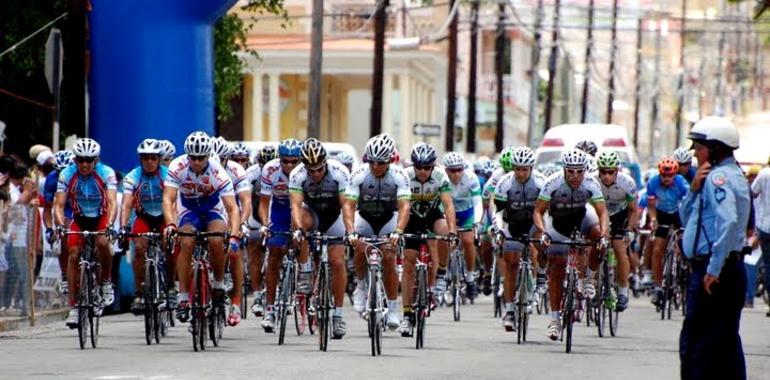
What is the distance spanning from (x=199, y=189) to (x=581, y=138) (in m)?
25.8

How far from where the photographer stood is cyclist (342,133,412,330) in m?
18.4

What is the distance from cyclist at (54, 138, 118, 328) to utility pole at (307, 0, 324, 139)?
17.5 metres

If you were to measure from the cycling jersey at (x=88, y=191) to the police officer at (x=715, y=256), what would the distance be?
890 centimetres

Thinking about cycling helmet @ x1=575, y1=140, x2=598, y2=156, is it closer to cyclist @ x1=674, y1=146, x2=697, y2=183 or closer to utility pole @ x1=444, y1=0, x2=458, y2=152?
cyclist @ x1=674, y1=146, x2=697, y2=183

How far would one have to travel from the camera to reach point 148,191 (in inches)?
800

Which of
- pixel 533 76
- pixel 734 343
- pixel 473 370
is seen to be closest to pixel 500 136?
pixel 533 76

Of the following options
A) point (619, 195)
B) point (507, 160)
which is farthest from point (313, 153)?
point (507, 160)

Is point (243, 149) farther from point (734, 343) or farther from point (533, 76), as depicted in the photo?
point (533, 76)

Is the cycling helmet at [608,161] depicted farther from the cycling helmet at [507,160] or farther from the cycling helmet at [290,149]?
the cycling helmet at [290,149]

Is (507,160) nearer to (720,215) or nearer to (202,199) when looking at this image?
(202,199)

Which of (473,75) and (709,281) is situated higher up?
(473,75)

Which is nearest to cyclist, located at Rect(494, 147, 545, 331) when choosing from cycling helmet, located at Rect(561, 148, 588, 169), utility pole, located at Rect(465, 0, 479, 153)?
cycling helmet, located at Rect(561, 148, 588, 169)

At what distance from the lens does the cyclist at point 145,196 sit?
20.1 metres

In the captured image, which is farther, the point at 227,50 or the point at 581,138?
the point at 581,138
